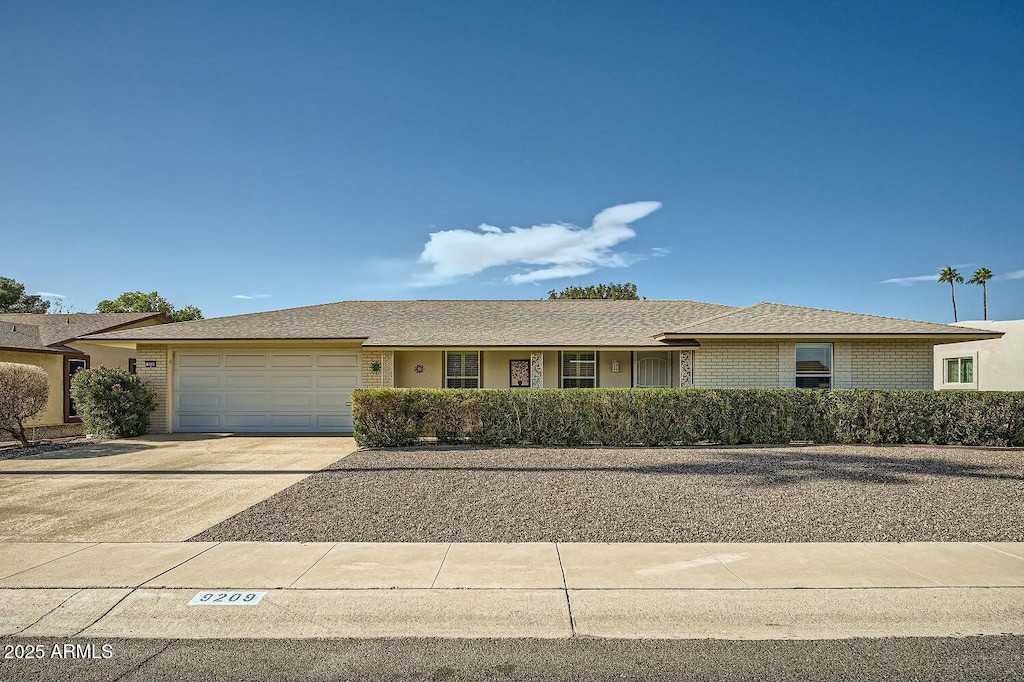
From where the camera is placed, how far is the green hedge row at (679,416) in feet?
45.1

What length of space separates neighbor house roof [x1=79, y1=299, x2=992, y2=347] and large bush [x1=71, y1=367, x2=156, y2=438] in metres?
1.48

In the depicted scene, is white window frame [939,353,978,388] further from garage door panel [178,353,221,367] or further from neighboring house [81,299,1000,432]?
garage door panel [178,353,221,367]

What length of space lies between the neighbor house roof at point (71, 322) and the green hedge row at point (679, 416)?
1654 cm

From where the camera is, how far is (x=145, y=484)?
33.2 feet

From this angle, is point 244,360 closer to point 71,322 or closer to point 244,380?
point 244,380

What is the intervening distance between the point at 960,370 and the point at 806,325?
19.8m

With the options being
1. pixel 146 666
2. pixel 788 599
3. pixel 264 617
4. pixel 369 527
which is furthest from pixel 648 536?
pixel 146 666

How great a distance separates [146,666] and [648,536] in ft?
Result: 15.9

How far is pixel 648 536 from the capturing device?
22.8 ft

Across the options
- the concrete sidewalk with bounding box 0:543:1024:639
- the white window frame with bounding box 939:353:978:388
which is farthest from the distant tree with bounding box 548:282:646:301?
the concrete sidewalk with bounding box 0:543:1024:639

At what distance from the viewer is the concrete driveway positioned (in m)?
7.47

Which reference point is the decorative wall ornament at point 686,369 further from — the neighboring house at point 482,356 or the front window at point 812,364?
the front window at point 812,364

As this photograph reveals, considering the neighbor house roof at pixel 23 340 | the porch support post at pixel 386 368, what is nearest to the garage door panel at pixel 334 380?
the porch support post at pixel 386 368

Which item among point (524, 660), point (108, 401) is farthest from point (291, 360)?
point (524, 660)
